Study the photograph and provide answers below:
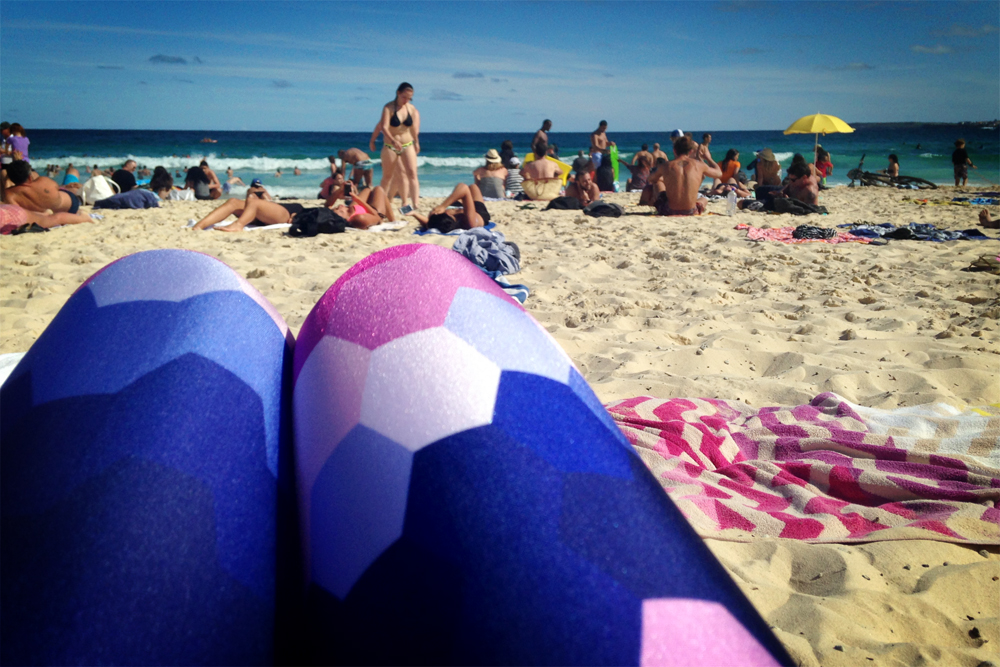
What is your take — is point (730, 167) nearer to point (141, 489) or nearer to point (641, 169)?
point (641, 169)

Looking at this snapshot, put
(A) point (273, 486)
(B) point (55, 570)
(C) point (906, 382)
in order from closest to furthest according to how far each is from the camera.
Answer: (B) point (55, 570) → (A) point (273, 486) → (C) point (906, 382)

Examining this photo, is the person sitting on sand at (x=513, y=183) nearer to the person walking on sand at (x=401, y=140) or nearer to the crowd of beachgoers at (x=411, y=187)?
the crowd of beachgoers at (x=411, y=187)

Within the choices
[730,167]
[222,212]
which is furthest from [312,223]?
[730,167]

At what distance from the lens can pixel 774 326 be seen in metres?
3.62

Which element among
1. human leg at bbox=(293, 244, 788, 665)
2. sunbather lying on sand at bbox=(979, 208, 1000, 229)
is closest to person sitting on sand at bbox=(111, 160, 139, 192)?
human leg at bbox=(293, 244, 788, 665)

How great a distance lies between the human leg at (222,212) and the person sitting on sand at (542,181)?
5374 millimetres

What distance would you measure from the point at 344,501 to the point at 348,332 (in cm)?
26

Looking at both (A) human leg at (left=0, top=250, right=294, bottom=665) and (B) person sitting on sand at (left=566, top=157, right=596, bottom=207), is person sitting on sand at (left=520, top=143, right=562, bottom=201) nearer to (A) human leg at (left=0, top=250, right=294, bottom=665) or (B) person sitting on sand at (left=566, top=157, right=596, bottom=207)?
(B) person sitting on sand at (left=566, top=157, right=596, bottom=207)

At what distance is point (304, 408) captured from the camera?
0.84 metres

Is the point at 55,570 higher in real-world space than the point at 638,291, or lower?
higher

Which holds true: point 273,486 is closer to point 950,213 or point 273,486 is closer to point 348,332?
point 348,332

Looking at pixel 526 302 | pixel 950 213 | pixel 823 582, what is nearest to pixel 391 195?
pixel 526 302

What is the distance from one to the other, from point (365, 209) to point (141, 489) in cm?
748

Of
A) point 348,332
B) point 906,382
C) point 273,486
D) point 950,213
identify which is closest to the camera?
point 273,486
